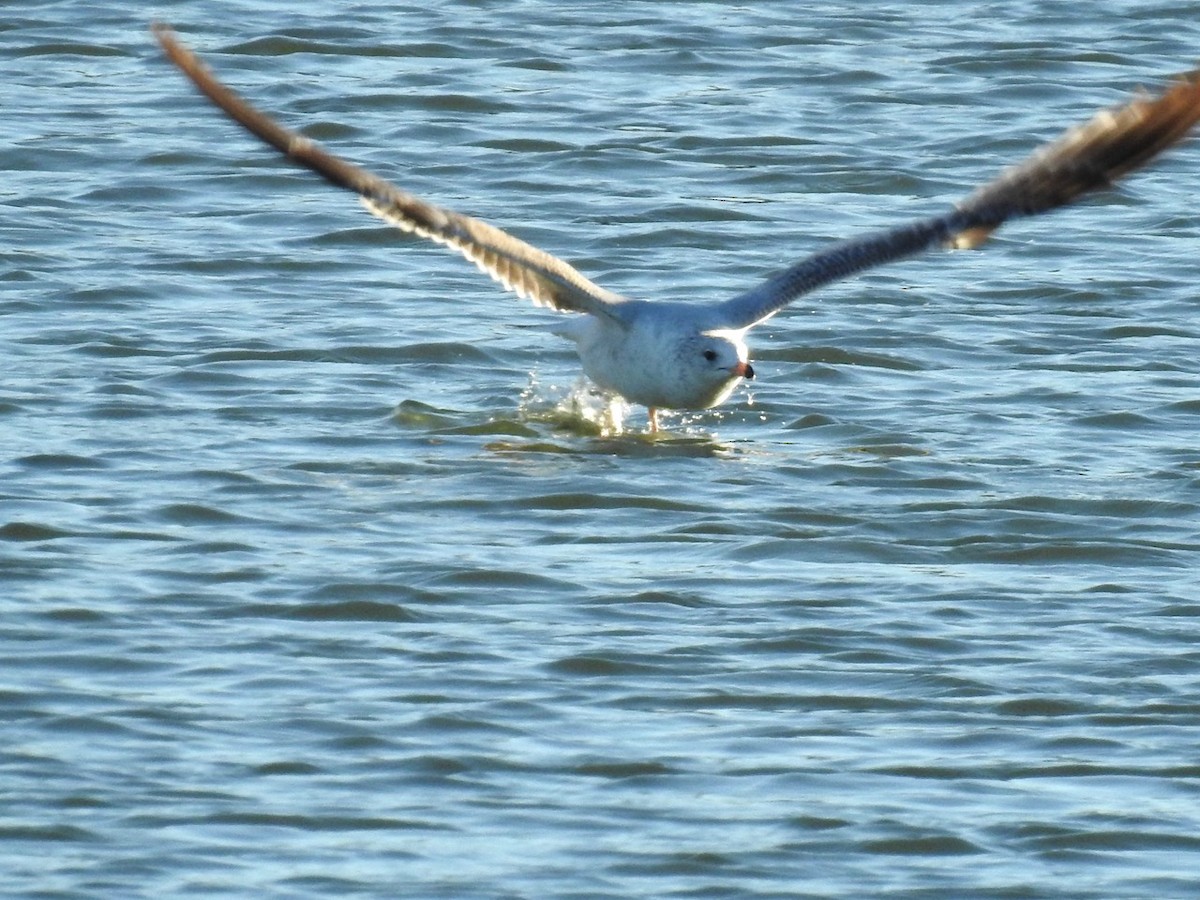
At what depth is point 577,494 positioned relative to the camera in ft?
35.7

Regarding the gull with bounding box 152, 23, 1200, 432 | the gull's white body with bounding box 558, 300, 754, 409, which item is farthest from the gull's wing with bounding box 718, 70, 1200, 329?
the gull's white body with bounding box 558, 300, 754, 409

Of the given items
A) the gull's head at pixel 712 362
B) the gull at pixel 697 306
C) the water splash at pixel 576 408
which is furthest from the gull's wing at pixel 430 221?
the water splash at pixel 576 408

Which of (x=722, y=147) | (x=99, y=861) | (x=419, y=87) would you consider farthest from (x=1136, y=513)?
(x=419, y=87)

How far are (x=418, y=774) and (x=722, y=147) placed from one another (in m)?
9.49

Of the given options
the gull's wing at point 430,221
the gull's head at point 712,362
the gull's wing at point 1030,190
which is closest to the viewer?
the gull's wing at point 430,221

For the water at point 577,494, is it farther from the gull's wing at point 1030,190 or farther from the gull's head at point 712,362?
the gull's wing at point 1030,190

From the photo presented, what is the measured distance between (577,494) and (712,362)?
906mm

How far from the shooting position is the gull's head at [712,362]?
1134cm

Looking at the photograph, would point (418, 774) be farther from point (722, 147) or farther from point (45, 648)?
point (722, 147)

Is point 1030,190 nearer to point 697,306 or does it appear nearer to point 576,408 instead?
point 697,306

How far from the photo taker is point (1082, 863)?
7.40 metres

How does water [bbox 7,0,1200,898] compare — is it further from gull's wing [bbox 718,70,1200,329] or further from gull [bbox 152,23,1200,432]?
gull's wing [bbox 718,70,1200,329]

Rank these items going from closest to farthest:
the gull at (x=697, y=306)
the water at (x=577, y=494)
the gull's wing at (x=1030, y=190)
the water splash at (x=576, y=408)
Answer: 1. the water at (x=577, y=494)
2. the gull's wing at (x=1030, y=190)
3. the gull at (x=697, y=306)
4. the water splash at (x=576, y=408)

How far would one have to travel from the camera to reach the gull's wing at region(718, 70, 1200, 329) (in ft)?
34.3
